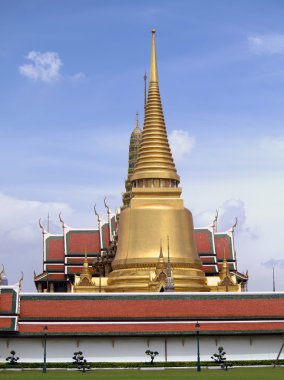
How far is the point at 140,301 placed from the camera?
4247 cm

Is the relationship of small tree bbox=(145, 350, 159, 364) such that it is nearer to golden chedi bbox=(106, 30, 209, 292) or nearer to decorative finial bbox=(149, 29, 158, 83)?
golden chedi bbox=(106, 30, 209, 292)

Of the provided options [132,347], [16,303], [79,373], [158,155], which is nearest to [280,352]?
[132,347]

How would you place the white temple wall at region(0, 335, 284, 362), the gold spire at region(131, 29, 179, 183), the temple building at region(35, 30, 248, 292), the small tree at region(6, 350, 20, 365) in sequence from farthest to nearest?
the gold spire at region(131, 29, 179, 183) → the temple building at region(35, 30, 248, 292) → the white temple wall at region(0, 335, 284, 362) → the small tree at region(6, 350, 20, 365)

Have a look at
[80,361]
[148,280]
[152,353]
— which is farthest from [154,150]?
[80,361]

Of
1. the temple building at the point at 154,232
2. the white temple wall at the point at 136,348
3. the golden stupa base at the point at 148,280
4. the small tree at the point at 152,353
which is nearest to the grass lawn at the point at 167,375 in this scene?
the small tree at the point at 152,353

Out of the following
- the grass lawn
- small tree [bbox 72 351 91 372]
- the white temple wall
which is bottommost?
the grass lawn

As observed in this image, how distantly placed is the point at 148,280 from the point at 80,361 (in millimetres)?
11068

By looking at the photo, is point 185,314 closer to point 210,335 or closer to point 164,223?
point 210,335

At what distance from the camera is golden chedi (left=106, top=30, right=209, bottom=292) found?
51.0 meters

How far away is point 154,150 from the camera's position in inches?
2140

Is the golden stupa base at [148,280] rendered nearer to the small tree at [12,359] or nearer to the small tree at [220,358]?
the small tree at [220,358]

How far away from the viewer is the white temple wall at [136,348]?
133 ft

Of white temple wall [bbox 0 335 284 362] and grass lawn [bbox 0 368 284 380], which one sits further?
white temple wall [bbox 0 335 284 362]

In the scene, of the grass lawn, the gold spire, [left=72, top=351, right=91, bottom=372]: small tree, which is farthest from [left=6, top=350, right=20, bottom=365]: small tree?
the gold spire
